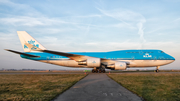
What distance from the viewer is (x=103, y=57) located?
87.6 feet

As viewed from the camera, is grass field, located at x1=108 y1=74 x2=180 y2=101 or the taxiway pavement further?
grass field, located at x1=108 y1=74 x2=180 y2=101

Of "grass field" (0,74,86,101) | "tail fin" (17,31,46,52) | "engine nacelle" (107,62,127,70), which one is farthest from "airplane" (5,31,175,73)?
"grass field" (0,74,86,101)

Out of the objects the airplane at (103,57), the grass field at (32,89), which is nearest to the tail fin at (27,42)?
the airplane at (103,57)

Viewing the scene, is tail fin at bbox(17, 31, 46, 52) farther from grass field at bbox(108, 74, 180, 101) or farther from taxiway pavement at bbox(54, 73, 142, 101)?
taxiway pavement at bbox(54, 73, 142, 101)

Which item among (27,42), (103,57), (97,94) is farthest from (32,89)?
(27,42)

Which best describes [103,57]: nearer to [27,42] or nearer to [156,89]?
[27,42]

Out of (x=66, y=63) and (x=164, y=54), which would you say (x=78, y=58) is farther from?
(x=164, y=54)

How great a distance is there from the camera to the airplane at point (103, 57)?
83.9ft

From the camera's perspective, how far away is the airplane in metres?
25.6

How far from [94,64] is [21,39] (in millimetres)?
15271

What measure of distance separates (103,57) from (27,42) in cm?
1503

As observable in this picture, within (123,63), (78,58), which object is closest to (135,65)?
(123,63)

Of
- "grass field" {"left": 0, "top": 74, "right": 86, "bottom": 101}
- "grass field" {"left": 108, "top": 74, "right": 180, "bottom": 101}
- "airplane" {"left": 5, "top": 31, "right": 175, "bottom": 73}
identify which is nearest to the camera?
"grass field" {"left": 108, "top": 74, "right": 180, "bottom": 101}

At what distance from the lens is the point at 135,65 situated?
26.0 m
